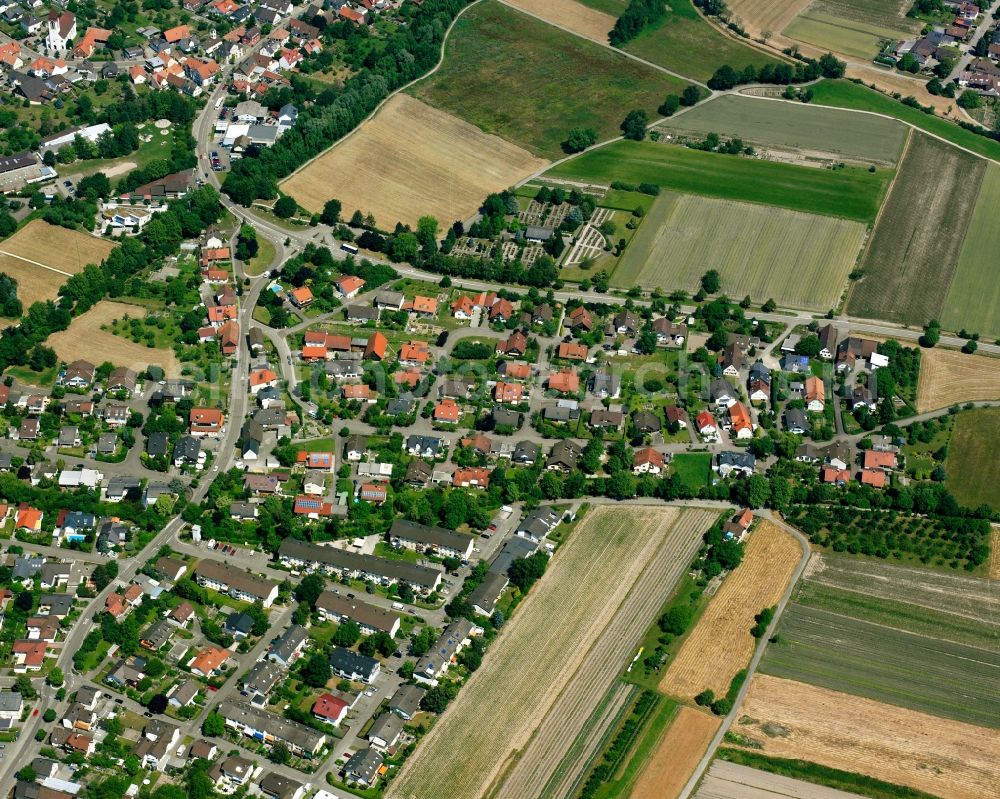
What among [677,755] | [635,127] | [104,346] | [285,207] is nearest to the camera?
[677,755]

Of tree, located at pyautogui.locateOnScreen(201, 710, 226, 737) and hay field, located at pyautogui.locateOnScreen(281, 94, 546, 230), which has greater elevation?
hay field, located at pyautogui.locateOnScreen(281, 94, 546, 230)

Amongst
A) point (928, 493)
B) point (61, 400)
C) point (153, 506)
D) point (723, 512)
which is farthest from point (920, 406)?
point (61, 400)

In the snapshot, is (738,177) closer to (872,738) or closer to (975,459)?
(975,459)

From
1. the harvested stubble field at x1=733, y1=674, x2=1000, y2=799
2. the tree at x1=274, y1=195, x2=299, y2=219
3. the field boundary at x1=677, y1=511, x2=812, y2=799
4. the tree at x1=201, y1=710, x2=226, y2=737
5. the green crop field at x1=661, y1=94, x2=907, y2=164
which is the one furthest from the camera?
the green crop field at x1=661, y1=94, x2=907, y2=164

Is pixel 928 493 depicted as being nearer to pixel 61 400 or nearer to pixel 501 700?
pixel 501 700

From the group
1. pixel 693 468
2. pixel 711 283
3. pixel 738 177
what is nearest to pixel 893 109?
pixel 738 177

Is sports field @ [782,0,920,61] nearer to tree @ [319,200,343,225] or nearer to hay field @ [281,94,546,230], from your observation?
hay field @ [281,94,546,230]

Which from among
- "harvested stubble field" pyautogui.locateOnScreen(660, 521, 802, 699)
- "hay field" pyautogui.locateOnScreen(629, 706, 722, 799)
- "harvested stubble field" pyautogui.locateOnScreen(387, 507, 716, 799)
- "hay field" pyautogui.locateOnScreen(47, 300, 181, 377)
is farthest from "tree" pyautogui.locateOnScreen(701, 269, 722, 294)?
"hay field" pyautogui.locateOnScreen(629, 706, 722, 799)

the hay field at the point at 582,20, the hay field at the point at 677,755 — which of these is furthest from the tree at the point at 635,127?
the hay field at the point at 677,755
